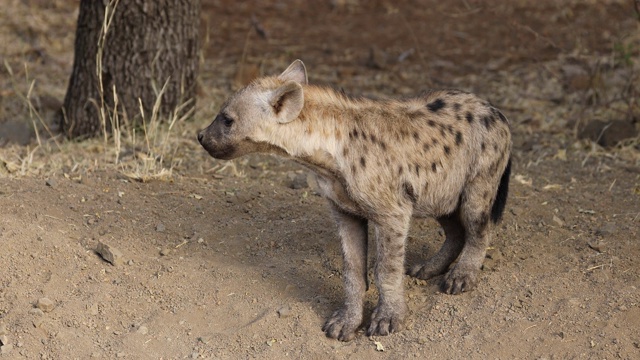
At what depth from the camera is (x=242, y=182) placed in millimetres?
6922

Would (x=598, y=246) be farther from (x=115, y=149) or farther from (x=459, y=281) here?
(x=115, y=149)

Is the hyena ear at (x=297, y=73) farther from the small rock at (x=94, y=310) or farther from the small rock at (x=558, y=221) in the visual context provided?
the small rock at (x=558, y=221)

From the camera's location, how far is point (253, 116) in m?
4.96

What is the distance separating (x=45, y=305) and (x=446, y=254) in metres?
2.35

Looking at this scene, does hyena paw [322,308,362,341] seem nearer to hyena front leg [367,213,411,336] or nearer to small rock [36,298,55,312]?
hyena front leg [367,213,411,336]

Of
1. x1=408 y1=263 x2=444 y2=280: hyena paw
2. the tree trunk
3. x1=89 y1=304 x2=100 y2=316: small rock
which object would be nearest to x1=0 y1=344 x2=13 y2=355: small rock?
x1=89 y1=304 x2=100 y2=316: small rock

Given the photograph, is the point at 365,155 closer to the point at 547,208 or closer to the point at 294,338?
the point at 294,338

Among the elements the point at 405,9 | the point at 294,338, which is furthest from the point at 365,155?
the point at 405,9

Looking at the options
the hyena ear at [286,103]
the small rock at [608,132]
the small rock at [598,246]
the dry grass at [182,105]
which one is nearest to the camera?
the hyena ear at [286,103]

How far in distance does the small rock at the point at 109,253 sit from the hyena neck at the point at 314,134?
1.34m

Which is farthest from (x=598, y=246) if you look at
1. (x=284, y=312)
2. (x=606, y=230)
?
(x=284, y=312)

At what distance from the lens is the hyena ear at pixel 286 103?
484 centimetres

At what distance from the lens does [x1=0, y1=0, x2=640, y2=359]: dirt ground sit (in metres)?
5.07

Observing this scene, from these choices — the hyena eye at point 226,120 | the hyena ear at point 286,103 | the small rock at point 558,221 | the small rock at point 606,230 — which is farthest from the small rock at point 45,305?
the small rock at point 606,230
